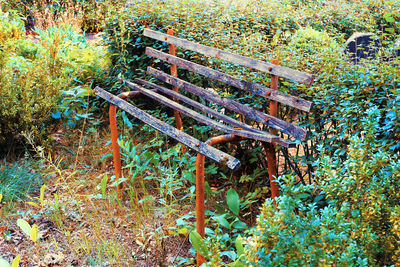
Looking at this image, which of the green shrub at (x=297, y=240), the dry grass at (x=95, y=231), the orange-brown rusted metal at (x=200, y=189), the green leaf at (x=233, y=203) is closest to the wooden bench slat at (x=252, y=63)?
the orange-brown rusted metal at (x=200, y=189)

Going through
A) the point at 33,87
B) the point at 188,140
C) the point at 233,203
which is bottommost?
the point at 233,203

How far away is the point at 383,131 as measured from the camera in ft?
7.39

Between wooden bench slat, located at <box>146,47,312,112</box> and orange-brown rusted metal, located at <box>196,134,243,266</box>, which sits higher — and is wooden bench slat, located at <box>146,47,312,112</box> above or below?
above

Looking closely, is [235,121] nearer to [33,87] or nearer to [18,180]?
[18,180]

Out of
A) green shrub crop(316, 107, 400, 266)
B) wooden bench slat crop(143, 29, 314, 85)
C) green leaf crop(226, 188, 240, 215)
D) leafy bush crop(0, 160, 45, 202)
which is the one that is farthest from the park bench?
leafy bush crop(0, 160, 45, 202)

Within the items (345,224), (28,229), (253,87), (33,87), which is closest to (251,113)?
(253,87)

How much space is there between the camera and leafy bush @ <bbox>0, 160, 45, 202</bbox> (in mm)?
3434

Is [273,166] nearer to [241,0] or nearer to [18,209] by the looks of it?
[18,209]

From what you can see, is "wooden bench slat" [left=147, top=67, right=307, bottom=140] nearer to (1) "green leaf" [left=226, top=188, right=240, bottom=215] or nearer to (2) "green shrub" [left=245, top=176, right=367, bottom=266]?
(1) "green leaf" [left=226, top=188, right=240, bottom=215]

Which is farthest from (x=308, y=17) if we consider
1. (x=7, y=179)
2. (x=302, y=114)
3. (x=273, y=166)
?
(x=7, y=179)

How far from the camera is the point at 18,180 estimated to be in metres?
3.59

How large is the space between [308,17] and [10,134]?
472cm

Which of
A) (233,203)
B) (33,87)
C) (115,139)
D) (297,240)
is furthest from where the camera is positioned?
(33,87)

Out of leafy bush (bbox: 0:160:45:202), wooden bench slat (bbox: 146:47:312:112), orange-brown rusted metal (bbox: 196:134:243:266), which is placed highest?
wooden bench slat (bbox: 146:47:312:112)
